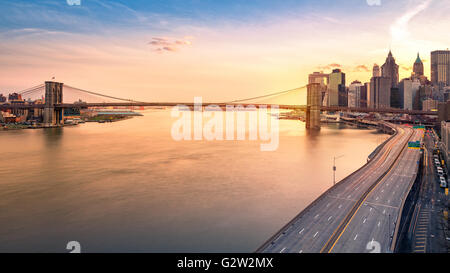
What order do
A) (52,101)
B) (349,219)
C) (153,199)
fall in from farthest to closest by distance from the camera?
(52,101)
(153,199)
(349,219)

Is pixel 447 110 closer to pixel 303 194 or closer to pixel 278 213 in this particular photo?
pixel 303 194

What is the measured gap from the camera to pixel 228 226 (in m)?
13.1

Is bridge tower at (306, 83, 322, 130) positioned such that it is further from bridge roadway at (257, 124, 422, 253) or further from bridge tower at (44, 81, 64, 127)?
bridge tower at (44, 81, 64, 127)

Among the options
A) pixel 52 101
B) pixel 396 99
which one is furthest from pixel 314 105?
pixel 396 99

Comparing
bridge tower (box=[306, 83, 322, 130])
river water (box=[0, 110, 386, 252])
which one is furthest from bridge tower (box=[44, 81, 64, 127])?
bridge tower (box=[306, 83, 322, 130])

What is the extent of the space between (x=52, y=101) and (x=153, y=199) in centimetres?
7346

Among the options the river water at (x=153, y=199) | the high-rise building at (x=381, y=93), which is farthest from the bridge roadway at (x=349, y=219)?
the high-rise building at (x=381, y=93)

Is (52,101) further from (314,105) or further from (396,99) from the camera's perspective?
(396,99)

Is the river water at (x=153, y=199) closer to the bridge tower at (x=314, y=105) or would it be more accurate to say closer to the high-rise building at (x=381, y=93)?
the bridge tower at (x=314, y=105)

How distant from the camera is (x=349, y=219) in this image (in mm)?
12266

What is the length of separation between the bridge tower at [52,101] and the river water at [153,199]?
49.5 metres

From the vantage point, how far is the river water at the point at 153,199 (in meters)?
11.8

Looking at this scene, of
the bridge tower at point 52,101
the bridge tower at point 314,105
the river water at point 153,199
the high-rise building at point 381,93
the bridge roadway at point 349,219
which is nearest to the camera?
the bridge roadway at point 349,219
